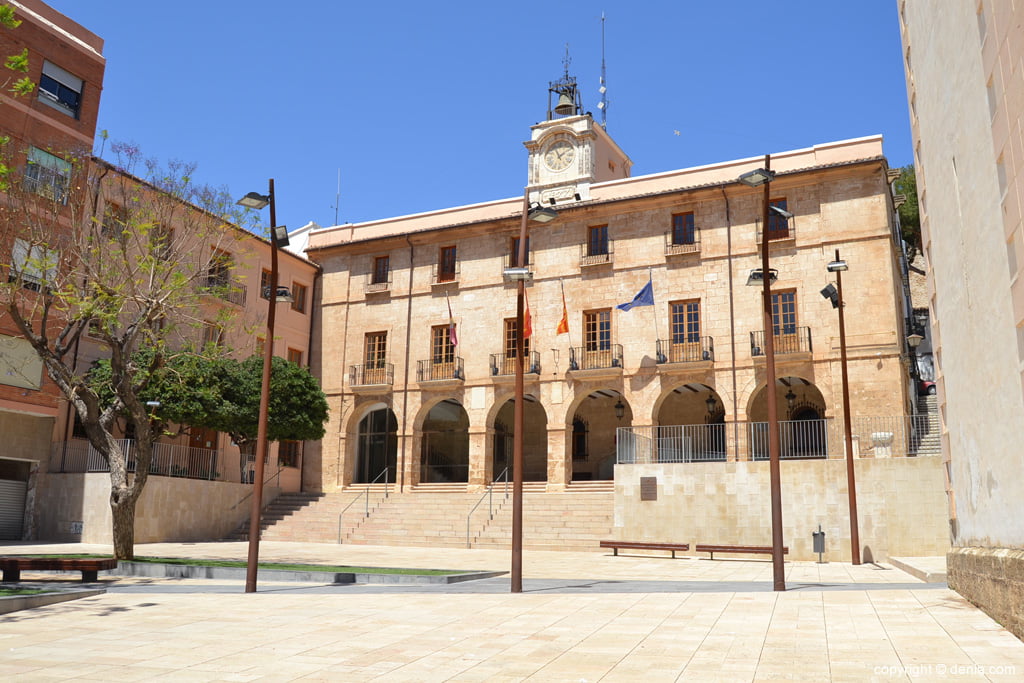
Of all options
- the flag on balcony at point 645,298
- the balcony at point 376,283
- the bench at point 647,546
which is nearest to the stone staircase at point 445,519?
the bench at point 647,546

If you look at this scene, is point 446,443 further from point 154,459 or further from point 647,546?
point 647,546

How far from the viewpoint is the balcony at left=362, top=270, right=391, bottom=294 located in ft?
110

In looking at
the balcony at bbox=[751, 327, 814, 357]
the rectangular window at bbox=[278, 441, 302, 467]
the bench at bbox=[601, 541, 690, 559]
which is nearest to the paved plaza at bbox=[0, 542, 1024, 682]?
the bench at bbox=[601, 541, 690, 559]

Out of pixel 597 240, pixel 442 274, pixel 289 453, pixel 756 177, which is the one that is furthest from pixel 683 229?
pixel 289 453

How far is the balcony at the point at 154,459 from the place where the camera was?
2455cm

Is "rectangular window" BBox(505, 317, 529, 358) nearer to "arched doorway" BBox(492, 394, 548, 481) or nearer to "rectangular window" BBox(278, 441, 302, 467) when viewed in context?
"arched doorway" BBox(492, 394, 548, 481)

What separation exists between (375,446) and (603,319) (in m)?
11.1

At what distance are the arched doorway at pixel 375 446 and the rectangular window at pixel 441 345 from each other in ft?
11.1

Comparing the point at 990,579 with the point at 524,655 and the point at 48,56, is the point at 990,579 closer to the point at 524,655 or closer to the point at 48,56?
the point at 524,655

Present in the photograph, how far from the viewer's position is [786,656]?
22.9 ft

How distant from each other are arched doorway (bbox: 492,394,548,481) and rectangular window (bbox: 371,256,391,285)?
709cm

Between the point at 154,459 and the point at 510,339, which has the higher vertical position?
the point at 510,339

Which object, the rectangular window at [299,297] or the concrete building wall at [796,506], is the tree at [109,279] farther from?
the rectangular window at [299,297]

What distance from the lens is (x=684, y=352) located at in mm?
27719
